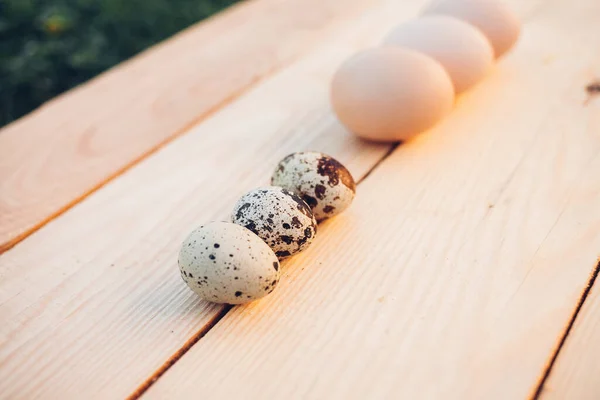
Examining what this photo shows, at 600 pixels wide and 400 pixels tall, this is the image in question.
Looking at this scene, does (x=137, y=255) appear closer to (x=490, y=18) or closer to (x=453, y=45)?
(x=453, y=45)

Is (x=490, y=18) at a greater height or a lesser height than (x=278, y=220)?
greater

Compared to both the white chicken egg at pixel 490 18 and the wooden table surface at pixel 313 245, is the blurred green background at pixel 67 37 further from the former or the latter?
the white chicken egg at pixel 490 18

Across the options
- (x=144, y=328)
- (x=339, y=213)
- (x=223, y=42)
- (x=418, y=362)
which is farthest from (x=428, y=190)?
(x=223, y=42)

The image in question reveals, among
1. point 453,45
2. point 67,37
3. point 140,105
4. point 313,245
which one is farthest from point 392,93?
point 67,37

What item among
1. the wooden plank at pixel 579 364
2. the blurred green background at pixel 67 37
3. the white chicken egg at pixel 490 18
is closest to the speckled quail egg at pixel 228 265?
the wooden plank at pixel 579 364

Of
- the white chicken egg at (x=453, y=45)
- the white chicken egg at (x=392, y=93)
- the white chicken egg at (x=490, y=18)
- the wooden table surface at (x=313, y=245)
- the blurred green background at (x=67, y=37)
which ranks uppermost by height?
the white chicken egg at (x=490, y=18)

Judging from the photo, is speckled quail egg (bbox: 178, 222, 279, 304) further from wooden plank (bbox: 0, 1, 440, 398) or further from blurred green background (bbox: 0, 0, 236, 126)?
blurred green background (bbox: 0, 0, 236, 126)
